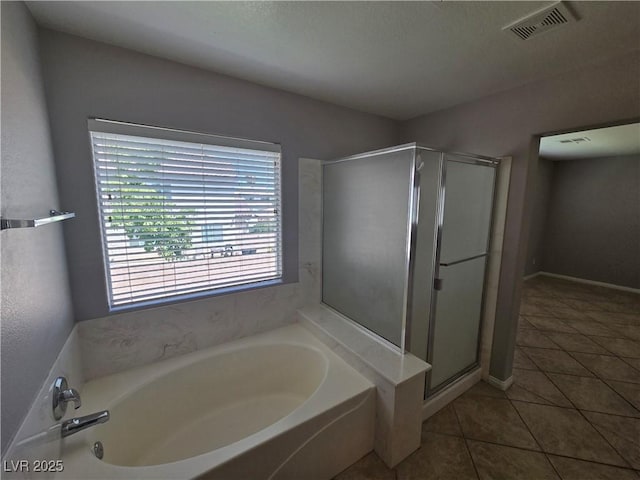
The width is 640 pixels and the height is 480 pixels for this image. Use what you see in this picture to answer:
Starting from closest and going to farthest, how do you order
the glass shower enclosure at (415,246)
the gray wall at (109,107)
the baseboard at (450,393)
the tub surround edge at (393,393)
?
the gray wall at (109,107) < the tub surround edge at (393,393) < the glass shower enclosure at (415,246) < the baseboard at (450,393)

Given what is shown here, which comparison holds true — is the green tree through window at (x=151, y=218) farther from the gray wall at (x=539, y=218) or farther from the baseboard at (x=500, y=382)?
the gray wall at (x=539, y=218)

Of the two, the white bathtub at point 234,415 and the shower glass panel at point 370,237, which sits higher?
the shower glass panel at point 370,237

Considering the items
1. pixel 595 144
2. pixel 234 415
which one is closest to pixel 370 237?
pixel 234 415

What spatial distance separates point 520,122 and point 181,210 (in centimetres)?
243

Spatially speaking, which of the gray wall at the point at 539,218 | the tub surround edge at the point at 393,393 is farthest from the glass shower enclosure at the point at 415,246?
the gray wall at the point at 539,218

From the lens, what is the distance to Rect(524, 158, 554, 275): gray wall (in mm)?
4945

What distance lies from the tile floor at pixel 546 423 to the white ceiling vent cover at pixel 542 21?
2.32 meters

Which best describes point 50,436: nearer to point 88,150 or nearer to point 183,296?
point 183,296

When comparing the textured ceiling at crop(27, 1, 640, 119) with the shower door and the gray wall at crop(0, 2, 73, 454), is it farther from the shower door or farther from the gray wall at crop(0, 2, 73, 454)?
the shower door

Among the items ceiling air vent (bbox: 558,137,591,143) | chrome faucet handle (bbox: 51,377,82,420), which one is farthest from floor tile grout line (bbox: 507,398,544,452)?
ceiling air vent (bbox: 558,137,591,143)

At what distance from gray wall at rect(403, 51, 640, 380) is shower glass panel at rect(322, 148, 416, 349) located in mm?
434

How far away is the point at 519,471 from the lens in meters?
1.48

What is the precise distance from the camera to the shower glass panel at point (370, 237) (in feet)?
5.36

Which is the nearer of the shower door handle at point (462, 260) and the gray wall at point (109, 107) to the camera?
the gray wall at point (109, 107)
